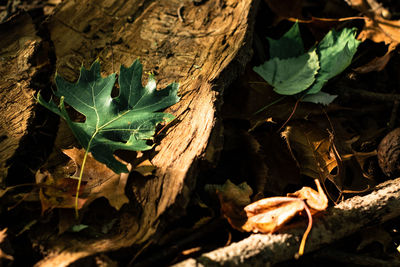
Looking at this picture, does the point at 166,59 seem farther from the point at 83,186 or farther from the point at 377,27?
the point at 377,27

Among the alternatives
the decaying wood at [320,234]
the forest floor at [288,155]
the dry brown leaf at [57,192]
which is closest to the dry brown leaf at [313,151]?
the forest floor at [288,155]

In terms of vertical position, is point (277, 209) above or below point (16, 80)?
below

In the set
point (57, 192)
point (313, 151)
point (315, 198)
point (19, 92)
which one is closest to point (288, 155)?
point (313, 151)

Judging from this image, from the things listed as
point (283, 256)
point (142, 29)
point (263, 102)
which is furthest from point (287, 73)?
point (283, 256)

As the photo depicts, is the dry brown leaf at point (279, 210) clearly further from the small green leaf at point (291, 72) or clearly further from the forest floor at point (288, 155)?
the small green leaf at point (291, 72)

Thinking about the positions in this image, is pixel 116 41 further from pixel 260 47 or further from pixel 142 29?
pixel 260 47

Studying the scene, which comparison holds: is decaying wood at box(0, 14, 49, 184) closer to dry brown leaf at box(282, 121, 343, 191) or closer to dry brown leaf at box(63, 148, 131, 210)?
dry brown leaf at box(63, 148, 131, 210)

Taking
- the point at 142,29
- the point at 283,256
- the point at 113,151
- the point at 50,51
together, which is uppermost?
the point at 50,51

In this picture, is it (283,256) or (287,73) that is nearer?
(283,256)
